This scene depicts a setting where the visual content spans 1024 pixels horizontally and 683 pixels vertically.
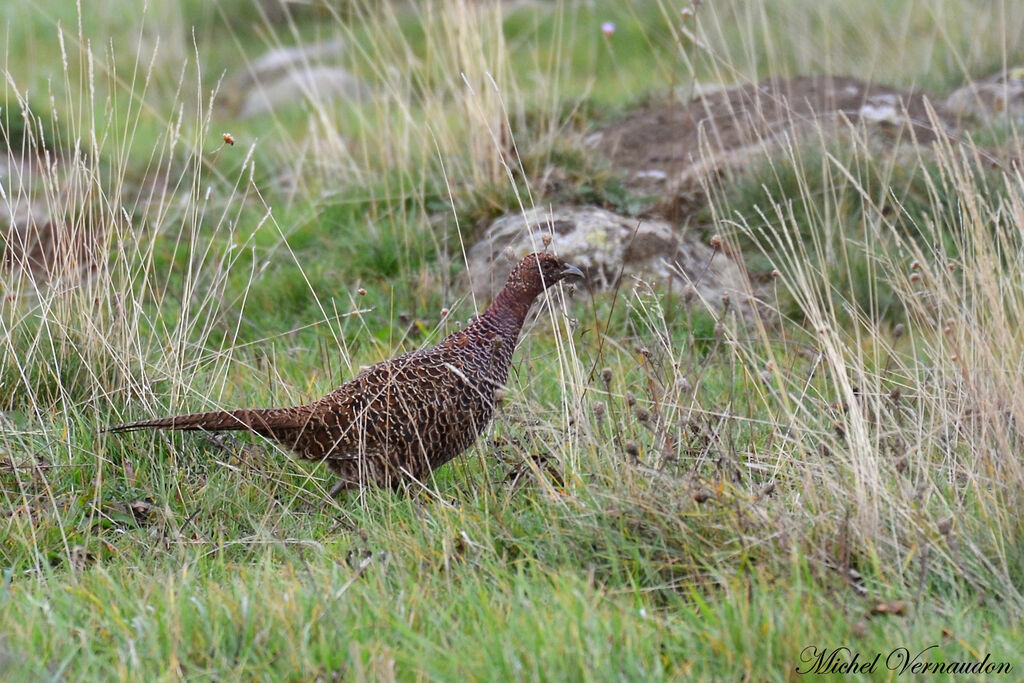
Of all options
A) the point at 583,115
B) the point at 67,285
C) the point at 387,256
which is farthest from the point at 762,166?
the point at 67,285

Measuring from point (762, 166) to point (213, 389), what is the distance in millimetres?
3097

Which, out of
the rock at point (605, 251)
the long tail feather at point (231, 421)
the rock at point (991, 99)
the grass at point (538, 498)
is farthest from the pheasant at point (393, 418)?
the rock at point (991, 99)

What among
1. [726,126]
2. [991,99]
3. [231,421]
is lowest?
[991,99]

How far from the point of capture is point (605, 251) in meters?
5.59

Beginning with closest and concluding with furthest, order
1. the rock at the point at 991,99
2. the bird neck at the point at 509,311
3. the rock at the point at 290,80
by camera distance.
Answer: the bird neck at the point at 509,311 → the rock at the point at 991,99 → the rock at the point at 290,80

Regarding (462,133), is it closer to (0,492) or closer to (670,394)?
(670,394)

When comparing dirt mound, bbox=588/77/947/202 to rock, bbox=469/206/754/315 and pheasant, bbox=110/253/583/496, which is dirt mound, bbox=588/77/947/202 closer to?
rock, bbox=469/206/754/315

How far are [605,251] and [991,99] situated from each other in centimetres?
317

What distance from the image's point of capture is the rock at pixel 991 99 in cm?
678

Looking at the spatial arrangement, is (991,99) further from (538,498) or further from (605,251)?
(538,498)

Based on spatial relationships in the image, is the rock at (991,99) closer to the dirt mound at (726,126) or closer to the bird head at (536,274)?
the dirt mound at (726,126)

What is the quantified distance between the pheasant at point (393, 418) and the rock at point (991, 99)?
4166mm

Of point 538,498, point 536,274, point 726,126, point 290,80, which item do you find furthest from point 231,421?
point 290,80

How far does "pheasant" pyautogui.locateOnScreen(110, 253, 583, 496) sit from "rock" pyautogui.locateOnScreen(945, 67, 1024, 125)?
13.7ft
